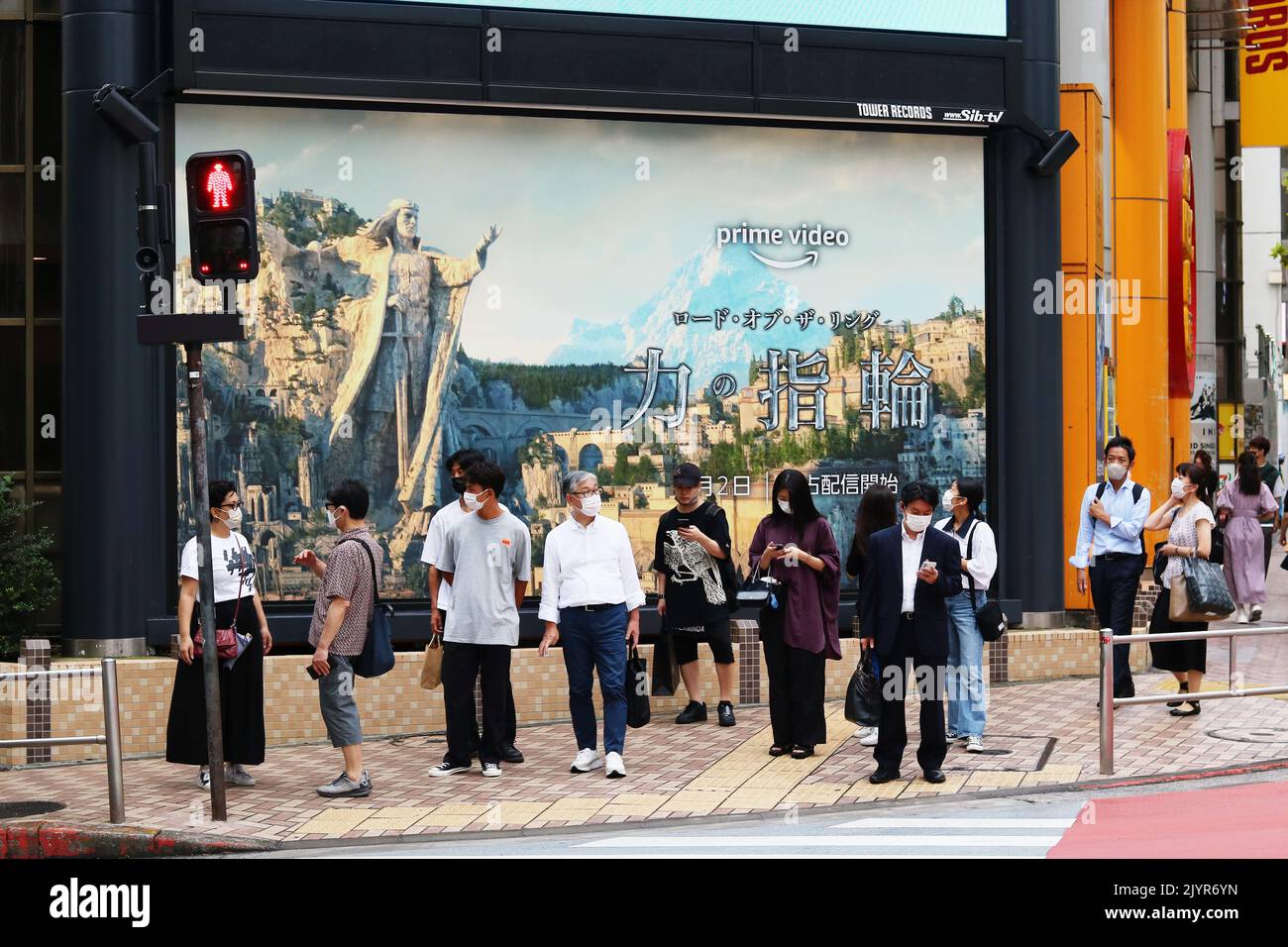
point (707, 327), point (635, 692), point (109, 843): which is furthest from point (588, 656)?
point (707, 327)

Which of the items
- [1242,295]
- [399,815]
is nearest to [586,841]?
[399,815]

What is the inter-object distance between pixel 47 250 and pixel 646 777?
21.5ft

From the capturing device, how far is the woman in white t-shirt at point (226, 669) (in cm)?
1002

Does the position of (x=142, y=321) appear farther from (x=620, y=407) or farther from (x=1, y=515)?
(x=620, y=407)

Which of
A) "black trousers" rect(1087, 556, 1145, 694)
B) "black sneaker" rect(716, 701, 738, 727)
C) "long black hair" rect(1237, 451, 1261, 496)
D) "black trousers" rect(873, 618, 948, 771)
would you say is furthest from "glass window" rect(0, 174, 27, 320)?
"long black hair" rect(1237, 451, 1261, 496)

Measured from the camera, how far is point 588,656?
34.6ft

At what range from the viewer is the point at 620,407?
13391 mm

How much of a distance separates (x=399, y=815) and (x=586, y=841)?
123cm

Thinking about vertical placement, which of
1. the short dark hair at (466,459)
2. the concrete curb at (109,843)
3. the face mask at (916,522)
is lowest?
the concrete curb at (109,843)

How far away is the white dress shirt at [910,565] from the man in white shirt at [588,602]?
5.30 feet

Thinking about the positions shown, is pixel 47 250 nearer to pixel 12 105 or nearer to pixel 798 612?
pixel 12 105

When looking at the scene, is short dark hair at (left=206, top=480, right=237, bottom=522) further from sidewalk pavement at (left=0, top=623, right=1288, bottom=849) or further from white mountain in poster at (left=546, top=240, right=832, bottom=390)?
white mountain in poster at (left=546, top=240, right=832, bottom=390)

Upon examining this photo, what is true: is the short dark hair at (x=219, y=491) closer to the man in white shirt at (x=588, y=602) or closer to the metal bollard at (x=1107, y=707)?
the man in white shirt at (x=588, y=602)
